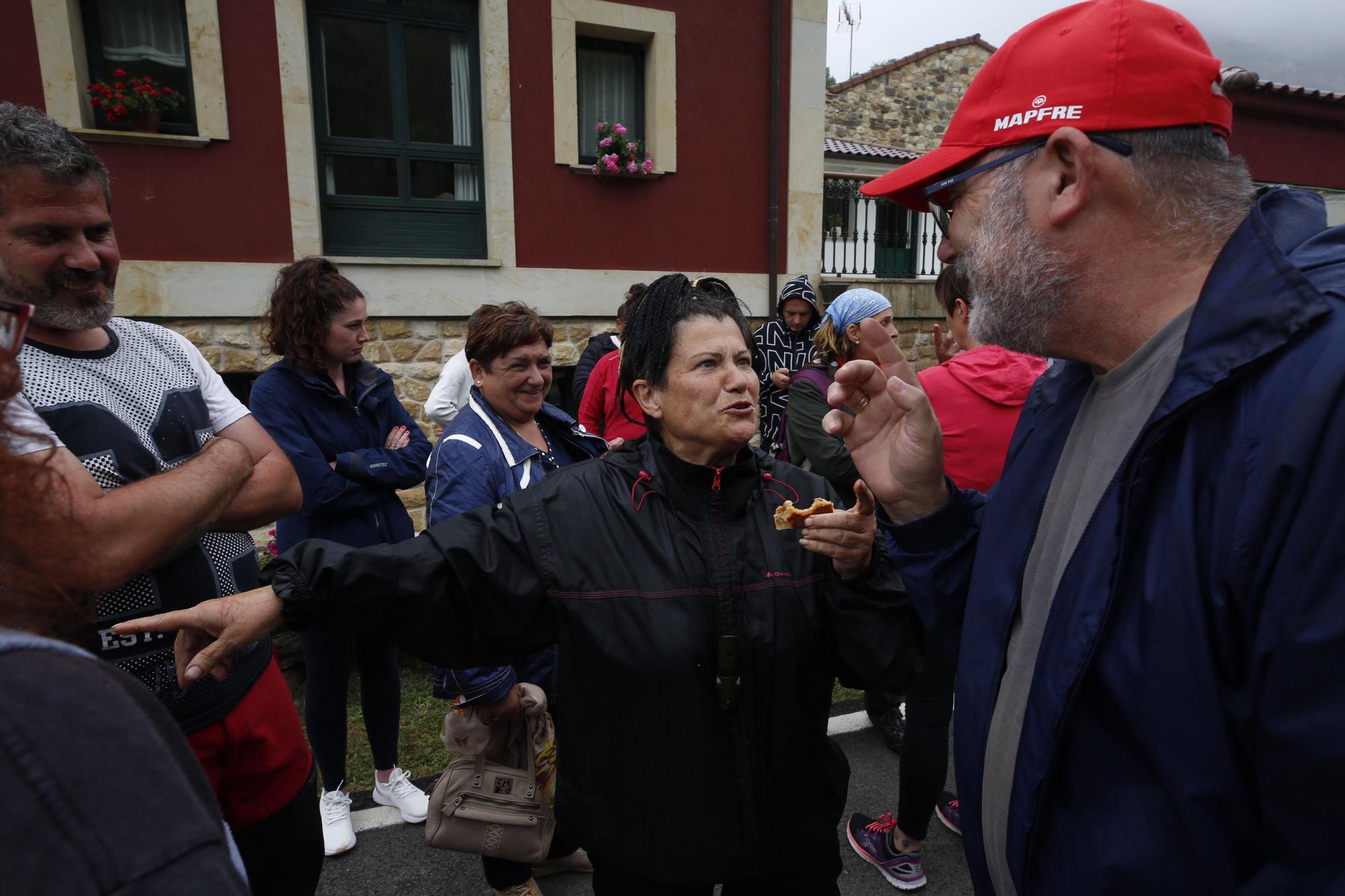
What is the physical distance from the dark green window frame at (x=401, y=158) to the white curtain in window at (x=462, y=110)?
0.11 feet

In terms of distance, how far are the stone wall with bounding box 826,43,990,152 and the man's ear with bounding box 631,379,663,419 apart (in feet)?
66.4

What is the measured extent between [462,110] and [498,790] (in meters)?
7.71

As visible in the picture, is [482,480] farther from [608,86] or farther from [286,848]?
[608,86]

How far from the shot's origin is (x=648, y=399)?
2184 mm

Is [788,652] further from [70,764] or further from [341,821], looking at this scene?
[341,821]

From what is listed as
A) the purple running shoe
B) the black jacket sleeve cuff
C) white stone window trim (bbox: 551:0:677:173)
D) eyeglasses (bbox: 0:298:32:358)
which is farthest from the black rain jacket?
white stone window trim (bbox: 551:0:677:173)

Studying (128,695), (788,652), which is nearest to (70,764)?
(128,695)

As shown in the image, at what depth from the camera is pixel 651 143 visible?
8.77 m

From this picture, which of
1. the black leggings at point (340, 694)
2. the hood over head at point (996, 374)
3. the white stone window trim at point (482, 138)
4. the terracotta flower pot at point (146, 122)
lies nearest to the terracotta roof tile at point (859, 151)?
the white stone window trim at point (482, 138)

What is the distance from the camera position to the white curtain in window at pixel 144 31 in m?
6.82

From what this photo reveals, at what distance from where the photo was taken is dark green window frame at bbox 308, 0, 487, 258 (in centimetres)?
766

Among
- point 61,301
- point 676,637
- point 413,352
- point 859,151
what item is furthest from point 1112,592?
point 859,151

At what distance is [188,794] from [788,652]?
55.0 inches

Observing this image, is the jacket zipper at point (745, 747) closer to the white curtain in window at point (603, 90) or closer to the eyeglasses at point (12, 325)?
the eyeglasses at point (12, 325)
